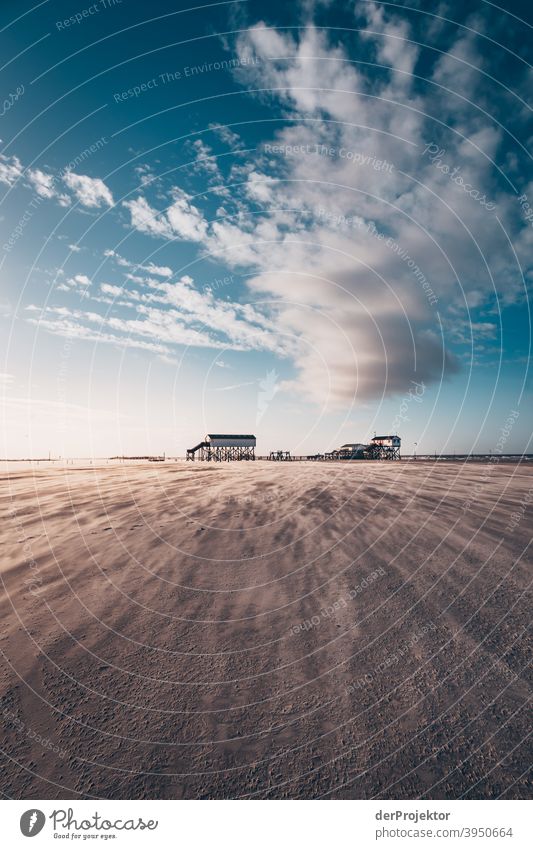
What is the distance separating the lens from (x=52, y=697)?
427 centimetres

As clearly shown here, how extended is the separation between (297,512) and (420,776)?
7.33 metres

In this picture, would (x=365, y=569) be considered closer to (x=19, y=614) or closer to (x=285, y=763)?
(x=285, y=763)

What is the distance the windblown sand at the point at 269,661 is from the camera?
3359mm
